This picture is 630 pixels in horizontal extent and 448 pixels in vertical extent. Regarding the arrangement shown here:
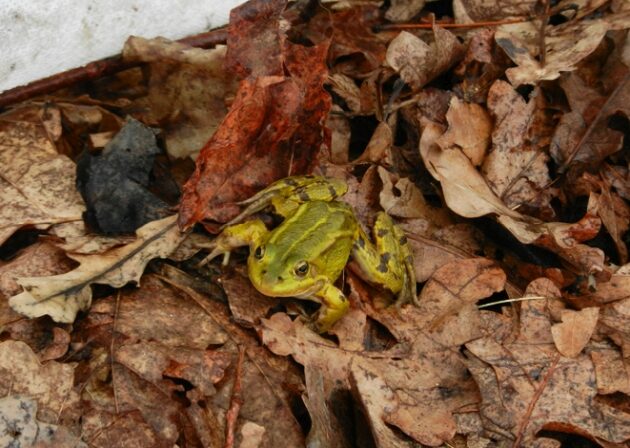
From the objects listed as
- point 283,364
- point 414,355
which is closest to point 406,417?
point 414,355

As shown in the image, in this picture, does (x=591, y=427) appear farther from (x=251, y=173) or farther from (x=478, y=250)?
(x=251, y=173)

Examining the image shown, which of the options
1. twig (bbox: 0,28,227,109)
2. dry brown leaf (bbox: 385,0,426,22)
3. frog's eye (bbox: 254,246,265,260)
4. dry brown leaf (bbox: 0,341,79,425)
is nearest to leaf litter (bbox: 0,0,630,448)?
dry brown leaf (bbox: 0,341,79,425)

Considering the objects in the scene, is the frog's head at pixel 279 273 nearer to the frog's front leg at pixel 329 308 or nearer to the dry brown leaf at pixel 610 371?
the frog's front leg at pixel 329 308

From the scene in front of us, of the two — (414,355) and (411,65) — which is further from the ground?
(411,65)

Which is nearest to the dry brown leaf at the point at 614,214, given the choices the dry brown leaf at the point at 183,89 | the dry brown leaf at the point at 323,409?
the dry brown leaf at the point at 323,409

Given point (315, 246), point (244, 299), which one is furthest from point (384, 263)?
point (244, 299)

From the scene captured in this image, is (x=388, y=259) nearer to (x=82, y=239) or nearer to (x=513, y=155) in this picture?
(x=513, y=155)
